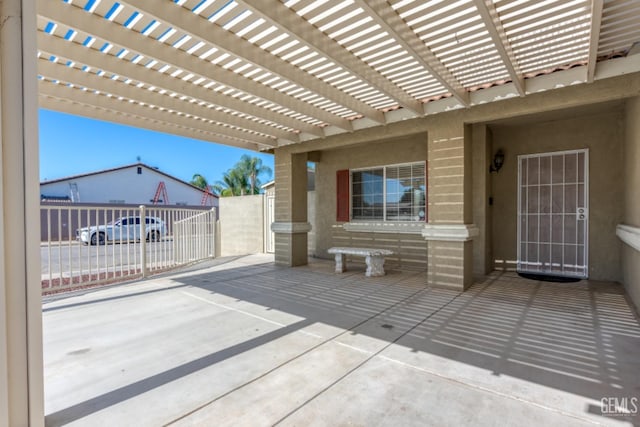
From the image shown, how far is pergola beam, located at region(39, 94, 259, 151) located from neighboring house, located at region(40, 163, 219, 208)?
18.8 m

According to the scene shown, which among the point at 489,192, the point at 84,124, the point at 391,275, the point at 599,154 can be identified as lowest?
the point at 391,275

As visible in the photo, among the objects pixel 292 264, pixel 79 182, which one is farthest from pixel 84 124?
pixel 292 264

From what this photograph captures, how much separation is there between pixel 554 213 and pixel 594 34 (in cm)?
399

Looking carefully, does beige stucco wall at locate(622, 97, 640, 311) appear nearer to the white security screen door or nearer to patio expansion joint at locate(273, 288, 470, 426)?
the white security screen door

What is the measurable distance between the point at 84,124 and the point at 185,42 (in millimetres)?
44943

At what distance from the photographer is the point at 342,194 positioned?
27.3ft

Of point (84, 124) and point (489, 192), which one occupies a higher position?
point (84, 124)

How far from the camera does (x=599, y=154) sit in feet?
17.7

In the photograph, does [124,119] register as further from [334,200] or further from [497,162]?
[497,162]

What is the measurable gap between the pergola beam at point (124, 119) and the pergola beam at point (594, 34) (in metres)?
5.93

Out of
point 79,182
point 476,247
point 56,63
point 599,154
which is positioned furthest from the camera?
point 79,182

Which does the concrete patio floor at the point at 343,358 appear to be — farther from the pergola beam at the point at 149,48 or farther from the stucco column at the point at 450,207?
the pergola beam at the point at 149,48

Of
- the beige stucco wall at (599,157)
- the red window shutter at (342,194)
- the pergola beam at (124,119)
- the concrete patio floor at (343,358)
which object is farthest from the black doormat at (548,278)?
the pergola beam at (124,119)

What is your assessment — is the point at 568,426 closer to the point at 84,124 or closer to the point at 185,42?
the point at 185,42
